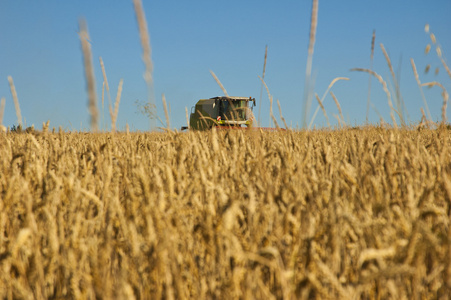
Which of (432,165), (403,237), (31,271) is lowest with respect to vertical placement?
(31,271)

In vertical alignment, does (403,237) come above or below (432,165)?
below

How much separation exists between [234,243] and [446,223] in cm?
77

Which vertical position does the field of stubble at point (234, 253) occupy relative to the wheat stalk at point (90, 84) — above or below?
below

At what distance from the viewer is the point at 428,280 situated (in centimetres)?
103

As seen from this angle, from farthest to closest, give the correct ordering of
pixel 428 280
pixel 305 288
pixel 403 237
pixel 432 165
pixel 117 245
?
pixel 432 165 < pixel 117 245 < pixel 403 237 < pixel 428 280 < pixel 305 288

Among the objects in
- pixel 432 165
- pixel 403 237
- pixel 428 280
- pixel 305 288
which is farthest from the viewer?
pixel 432 165

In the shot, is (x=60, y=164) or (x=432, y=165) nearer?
(x=432, y=165)

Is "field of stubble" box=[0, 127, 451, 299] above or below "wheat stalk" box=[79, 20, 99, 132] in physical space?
below

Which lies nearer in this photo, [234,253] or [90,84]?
[234,253]

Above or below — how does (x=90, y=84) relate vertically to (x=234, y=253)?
above

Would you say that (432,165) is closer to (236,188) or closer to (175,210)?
(236,188)

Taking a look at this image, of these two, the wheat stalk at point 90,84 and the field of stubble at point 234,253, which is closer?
the field of stubble at point 234,253

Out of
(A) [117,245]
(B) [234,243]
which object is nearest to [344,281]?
(B) [234,243]

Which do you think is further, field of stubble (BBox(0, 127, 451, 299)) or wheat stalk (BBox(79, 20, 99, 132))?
wheat stalk (BBox(79, 20, 99, 132))
